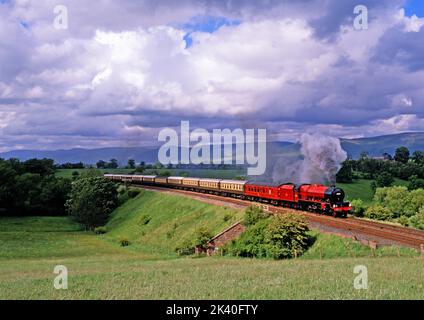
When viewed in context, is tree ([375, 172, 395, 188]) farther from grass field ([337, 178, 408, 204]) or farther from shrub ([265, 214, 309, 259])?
shrub ([265, 214, 309, 259])

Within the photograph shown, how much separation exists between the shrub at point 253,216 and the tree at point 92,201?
153 ft

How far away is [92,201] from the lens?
80938 mm

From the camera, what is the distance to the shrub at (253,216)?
37.0m

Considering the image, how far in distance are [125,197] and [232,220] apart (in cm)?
5102

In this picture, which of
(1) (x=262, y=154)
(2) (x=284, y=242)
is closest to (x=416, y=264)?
(2) (x=284, y=242)

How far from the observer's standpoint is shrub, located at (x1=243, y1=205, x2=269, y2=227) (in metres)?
37.0

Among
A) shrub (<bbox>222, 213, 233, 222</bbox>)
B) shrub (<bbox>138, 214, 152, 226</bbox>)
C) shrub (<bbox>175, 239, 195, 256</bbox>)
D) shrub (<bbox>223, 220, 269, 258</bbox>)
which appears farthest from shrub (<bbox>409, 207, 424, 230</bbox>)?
shrub (<bbox>138, 214, 152, 226</bbox>)

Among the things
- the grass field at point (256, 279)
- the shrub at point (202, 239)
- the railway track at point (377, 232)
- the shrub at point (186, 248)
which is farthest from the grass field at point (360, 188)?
the grass field at point (256, 279)

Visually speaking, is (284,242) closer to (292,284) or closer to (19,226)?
(292,284)

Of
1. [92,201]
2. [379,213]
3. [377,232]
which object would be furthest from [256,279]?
[92,201]

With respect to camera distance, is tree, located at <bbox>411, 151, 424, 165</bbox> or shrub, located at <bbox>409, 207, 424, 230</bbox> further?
tree, located at <bbox>411, 151, 424, 165</bbox>

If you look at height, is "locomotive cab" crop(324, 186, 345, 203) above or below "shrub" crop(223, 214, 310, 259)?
above

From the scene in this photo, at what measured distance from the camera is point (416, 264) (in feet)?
71.5

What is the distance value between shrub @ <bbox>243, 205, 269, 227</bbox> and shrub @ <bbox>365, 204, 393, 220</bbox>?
384 inches
